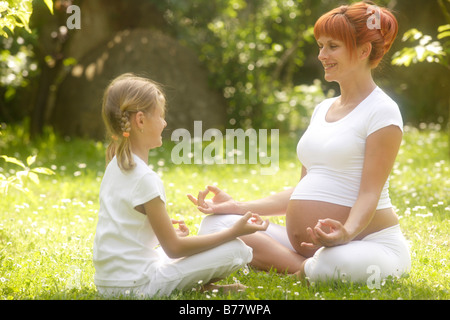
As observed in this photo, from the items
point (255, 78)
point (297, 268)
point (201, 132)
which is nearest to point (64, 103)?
point (201, 132)

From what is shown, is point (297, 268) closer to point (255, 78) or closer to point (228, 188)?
point (228, 188)

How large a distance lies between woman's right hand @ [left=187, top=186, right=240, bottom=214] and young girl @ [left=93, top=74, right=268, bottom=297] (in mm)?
537

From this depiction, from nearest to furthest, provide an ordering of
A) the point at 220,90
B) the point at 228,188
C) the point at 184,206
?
the point at 184,206 → the point at 228,188 → the point at 220,90

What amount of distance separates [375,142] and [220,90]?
6.74m

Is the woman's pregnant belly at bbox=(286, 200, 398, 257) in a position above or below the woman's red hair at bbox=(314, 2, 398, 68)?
below

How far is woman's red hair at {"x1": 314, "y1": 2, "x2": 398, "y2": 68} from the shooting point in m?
3.38

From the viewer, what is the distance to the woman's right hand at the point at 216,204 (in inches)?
143

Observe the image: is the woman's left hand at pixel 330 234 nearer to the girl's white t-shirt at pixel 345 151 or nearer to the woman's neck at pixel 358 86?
the girl's white t-shirt at pixel 345 151

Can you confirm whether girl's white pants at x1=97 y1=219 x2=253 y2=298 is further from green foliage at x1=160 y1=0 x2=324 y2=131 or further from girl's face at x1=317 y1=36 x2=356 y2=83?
green foliage at x1=160 y1=0 x2=324 y2=131

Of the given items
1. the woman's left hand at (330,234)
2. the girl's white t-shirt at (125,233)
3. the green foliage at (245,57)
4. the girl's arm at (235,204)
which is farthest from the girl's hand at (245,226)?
the green foliage at (245,57)

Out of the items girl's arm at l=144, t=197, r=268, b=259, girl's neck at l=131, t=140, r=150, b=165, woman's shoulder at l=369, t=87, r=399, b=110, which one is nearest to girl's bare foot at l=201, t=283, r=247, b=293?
girl's arm at l=144, t=197, r=268, b=259

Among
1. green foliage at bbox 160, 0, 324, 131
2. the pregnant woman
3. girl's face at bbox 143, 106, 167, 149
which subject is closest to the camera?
girl's face at bbox 143, 106, 167, 149
